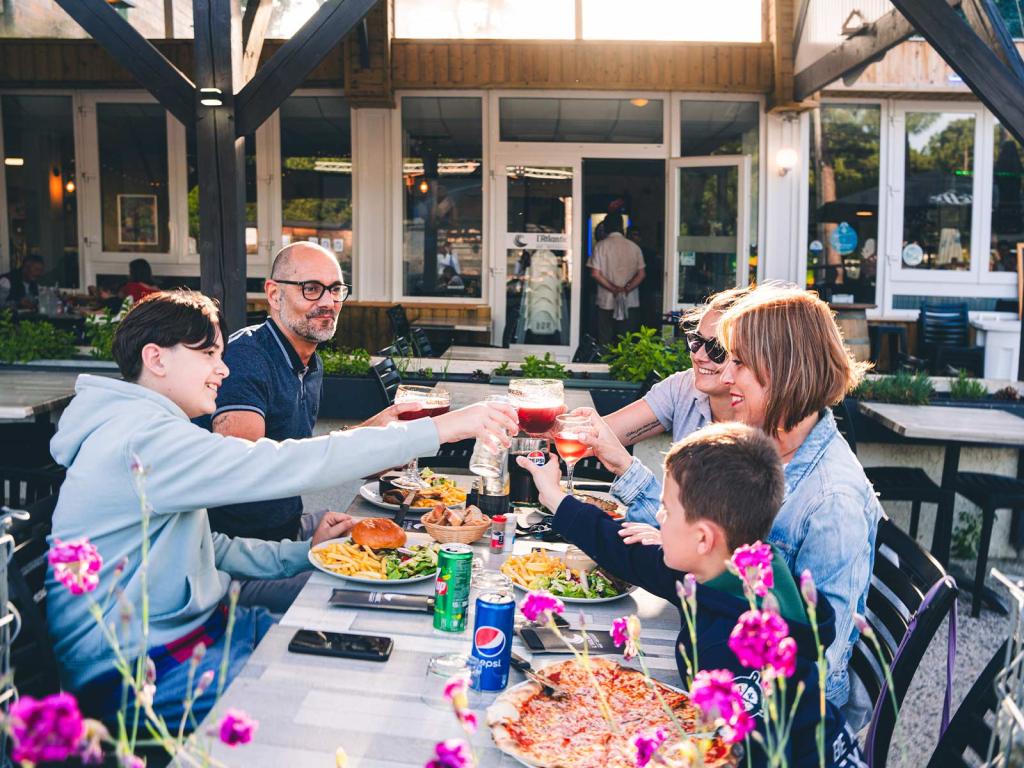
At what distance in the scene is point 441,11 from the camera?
893 cm

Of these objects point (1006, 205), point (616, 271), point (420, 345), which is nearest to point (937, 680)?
point (420, 345)

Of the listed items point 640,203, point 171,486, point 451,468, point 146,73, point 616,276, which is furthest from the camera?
point 640,203

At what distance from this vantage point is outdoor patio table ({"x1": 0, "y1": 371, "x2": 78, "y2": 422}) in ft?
13.0

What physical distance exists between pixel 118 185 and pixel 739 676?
9554mm

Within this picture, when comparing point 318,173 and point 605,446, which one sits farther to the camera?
point 318,173

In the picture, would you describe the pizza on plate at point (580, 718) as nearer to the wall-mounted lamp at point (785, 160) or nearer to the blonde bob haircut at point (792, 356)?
the blonde bob haircut at point (792, 356)

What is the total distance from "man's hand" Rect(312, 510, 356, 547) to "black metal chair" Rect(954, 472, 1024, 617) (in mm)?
2936

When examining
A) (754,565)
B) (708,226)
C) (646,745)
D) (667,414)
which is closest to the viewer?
(646,745)

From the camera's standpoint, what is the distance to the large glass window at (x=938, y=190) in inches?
366

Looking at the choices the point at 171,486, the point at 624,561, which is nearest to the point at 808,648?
the point at 624,561

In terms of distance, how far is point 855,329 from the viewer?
295 inches

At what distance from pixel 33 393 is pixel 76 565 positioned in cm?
371

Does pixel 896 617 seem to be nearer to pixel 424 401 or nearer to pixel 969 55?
pixel 424 401

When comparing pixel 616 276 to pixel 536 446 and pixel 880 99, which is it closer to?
pixel 880 99
